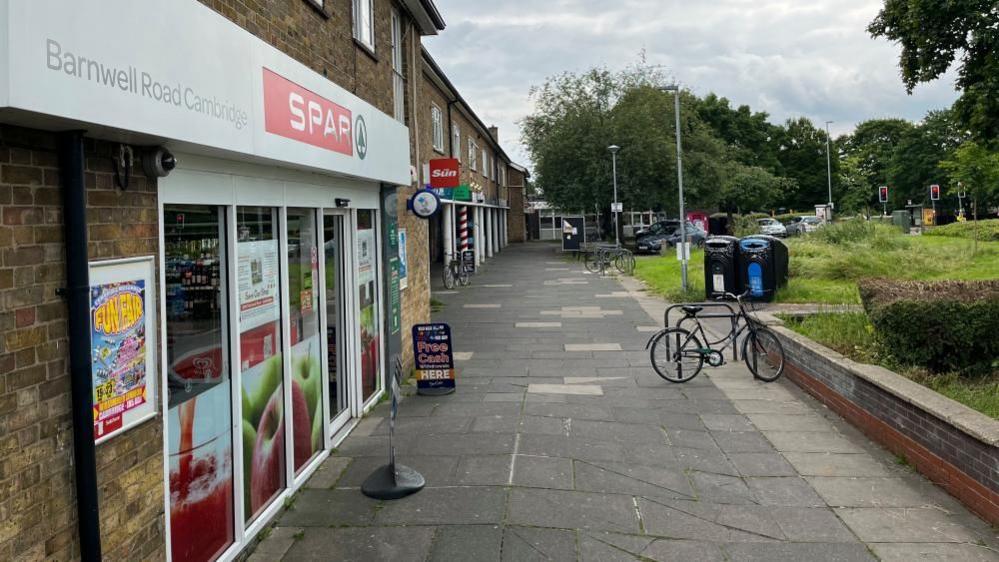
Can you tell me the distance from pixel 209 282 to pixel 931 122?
73.0 meters

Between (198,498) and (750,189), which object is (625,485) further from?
(750,189)

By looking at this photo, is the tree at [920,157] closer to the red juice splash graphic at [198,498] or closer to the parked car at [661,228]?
the parked car at [661,228]

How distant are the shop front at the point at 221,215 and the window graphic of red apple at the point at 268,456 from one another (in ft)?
0.05

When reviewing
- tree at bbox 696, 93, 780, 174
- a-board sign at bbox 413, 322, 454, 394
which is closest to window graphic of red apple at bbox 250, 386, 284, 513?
a-board sign at bbox 413, 322, 454, 394

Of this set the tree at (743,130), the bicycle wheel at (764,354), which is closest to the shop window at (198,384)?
the bicycle wheel at (764,354)

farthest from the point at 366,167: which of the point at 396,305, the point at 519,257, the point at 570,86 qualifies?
the point at 570,86

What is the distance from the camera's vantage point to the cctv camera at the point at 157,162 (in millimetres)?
3674

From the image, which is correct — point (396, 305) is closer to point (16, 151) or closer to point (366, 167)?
point (366, 167)

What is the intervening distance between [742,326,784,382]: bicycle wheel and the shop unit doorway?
204 inches

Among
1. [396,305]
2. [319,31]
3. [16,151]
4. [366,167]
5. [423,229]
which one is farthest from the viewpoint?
[423,229]

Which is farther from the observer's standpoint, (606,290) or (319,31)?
(606,290)

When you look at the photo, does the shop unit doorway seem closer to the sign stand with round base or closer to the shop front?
the shop front

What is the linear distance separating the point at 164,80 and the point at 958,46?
891 cm

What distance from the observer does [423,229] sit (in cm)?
1177
